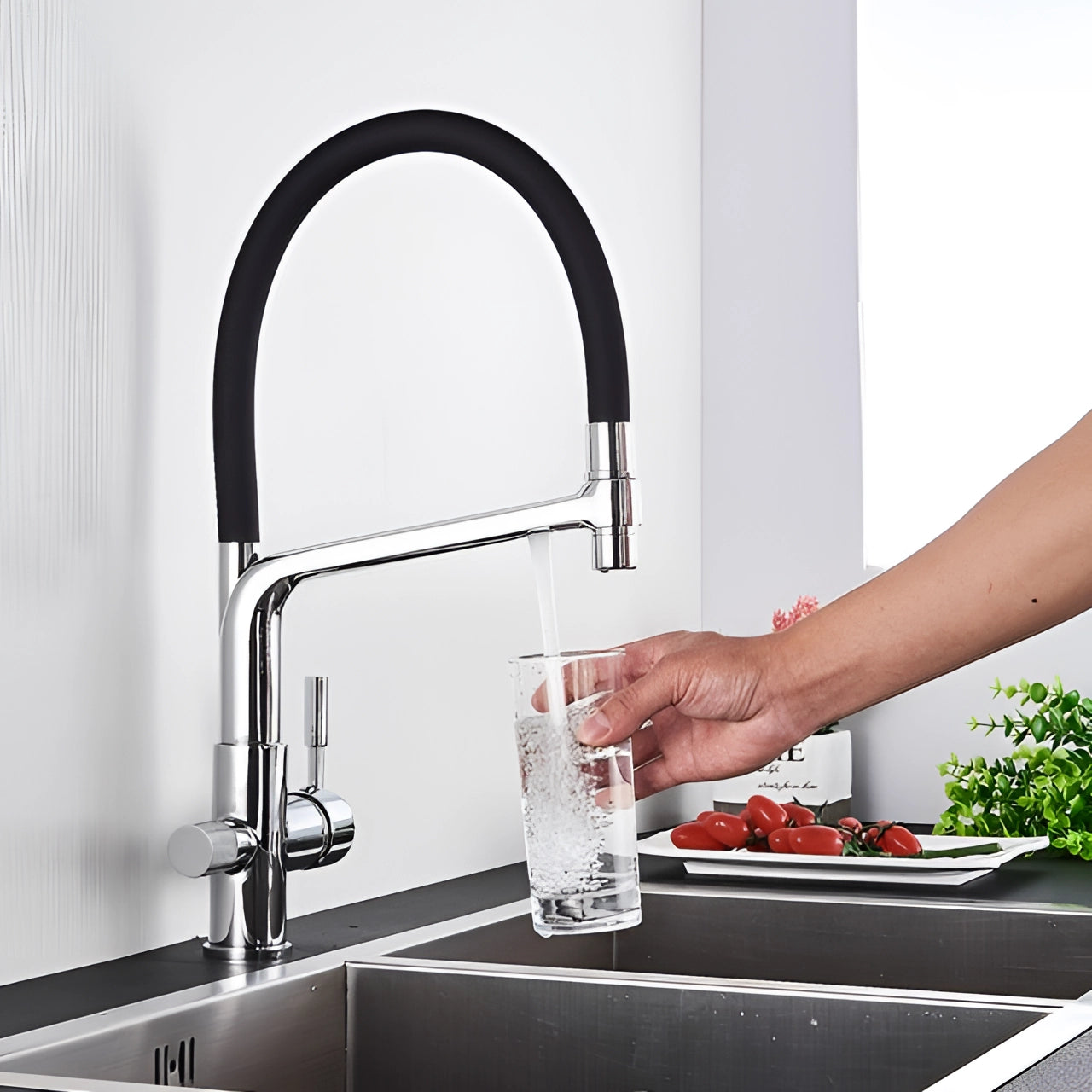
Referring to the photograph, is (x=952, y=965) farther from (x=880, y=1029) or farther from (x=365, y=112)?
(x=365, y=112)

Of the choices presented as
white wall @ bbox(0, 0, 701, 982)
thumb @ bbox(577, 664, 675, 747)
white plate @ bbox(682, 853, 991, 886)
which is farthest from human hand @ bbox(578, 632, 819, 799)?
white plate @ bbox(682, 853, 991, 886)

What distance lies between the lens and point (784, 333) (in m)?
2.29

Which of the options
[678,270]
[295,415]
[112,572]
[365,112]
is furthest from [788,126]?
[112,572]

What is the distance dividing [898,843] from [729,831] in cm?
18

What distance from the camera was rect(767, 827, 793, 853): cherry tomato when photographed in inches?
65.9

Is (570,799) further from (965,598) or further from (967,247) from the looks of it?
(967,247)

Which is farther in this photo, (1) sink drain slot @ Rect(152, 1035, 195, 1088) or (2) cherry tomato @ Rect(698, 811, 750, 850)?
(2) cherry tomato @ Rect(698, 811, 750, 850)

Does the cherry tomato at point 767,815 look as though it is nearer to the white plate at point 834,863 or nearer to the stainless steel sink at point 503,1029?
the white plate at point 834,863

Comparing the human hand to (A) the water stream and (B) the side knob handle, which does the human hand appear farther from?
(B) the side knob handle

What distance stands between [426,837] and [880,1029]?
60 centimetres

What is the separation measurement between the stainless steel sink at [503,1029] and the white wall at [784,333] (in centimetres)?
101

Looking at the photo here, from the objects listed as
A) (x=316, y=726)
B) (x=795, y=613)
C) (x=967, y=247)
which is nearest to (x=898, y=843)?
(x=795, y=613)

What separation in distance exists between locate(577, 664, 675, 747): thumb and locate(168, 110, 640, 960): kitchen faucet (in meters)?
0.19

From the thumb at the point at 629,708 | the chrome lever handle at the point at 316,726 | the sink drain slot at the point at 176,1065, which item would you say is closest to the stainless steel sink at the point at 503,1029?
the sink drain slot at the point at 176,1065
